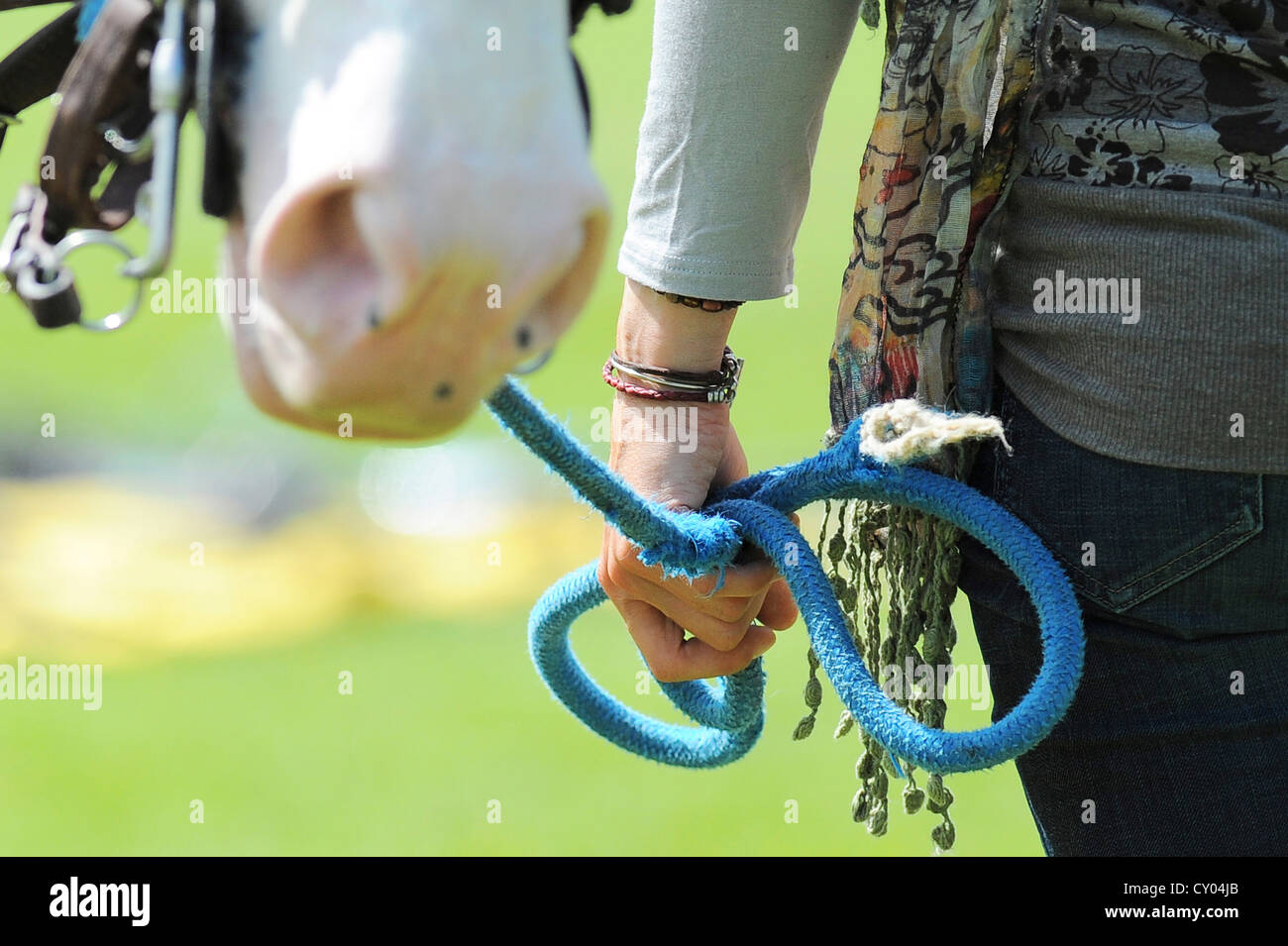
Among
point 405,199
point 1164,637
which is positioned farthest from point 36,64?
point 1164,637

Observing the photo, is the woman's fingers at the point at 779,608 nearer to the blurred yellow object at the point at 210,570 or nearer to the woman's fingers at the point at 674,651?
the woman's fingers at the point at 674,651

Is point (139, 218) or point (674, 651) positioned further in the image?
point (674, 651)

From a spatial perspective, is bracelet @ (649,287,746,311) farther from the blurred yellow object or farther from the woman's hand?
the blurred yellow object

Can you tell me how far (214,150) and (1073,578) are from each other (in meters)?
0.47

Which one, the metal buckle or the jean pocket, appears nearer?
the metal buckle

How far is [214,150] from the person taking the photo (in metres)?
0.37

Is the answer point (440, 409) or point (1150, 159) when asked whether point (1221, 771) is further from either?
point (440, 409)

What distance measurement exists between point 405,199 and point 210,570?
2.24m

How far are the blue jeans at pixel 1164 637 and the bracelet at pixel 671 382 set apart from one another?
149mm

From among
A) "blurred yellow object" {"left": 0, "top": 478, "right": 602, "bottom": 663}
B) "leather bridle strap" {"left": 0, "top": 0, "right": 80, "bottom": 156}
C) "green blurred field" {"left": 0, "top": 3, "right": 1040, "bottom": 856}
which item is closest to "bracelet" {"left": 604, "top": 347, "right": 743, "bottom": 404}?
"leather bridle strap" {"left": 0, "top": 0, "right": 80, "bottom": 156}

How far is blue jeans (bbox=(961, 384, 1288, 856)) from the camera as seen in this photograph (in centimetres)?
63

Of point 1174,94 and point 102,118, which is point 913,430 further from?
point 102,118

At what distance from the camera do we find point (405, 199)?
0.33 m

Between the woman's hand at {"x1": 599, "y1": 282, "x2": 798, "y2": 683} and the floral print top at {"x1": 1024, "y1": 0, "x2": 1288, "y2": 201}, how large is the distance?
0.68ft
